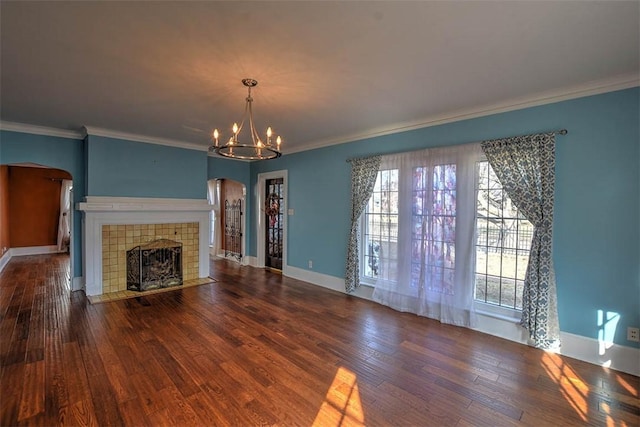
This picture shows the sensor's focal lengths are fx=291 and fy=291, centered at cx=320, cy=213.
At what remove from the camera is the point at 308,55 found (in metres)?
2.33

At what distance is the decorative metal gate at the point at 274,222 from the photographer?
6.58 metres

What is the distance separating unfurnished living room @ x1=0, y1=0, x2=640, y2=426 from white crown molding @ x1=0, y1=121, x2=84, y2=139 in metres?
0.03

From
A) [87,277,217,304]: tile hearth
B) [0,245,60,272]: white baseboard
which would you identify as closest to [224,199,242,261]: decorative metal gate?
[87,277,217,304]: tile hearth

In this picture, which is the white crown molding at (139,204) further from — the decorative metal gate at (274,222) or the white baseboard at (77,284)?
the decorative metal gate at (274,222)

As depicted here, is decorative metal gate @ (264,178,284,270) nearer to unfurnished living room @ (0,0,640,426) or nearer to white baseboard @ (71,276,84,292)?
unfurnished living room @ (0,0,640,426)

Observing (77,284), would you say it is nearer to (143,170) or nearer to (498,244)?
(143,170)

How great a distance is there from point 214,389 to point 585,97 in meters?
4.35

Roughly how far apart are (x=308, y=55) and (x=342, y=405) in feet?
8.91

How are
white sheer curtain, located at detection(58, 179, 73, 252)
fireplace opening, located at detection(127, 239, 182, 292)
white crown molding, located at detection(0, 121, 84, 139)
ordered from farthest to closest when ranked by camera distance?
white sheer curtain, located at detection(58, 179, 73, 252), fireplace opening, located at detection(127, 239, 182, 292), white crown molding, located at detection(0, 121, 84, 139)

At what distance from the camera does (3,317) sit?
3.68 m

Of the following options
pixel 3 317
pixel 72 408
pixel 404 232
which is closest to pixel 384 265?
pixel 404 232

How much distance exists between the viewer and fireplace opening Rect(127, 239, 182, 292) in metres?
5.02

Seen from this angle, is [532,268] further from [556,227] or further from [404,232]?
[404,232]

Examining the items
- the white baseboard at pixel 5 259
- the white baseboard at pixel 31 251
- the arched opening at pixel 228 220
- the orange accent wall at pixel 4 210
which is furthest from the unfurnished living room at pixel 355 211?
the white baseboard at pixel 31 251
